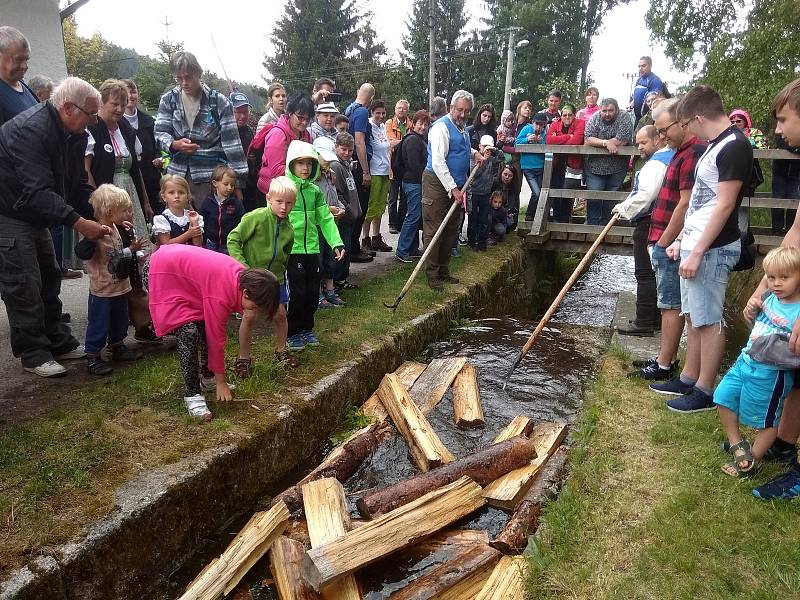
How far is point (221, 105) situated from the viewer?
5543mm

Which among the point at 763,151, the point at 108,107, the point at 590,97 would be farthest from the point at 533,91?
the point at 108,107

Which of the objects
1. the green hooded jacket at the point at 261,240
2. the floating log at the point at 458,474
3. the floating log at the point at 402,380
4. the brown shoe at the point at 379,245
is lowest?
the floating log at the point at 402,380

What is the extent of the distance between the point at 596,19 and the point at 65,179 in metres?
49.8

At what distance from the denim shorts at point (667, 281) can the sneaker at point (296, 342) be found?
3.04m

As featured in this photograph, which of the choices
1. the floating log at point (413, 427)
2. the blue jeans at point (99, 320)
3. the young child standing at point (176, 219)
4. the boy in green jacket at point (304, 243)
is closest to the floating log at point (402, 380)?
the floating log at point (413, 427)

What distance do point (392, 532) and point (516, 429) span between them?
1549 millimetres

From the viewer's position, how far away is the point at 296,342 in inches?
198

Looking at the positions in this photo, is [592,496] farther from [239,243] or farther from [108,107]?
A: [108,107]

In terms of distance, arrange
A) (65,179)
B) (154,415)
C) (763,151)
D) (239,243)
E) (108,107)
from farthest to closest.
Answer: (763,151) → (108,107) → (239,243) → (65,179) → (154,415)

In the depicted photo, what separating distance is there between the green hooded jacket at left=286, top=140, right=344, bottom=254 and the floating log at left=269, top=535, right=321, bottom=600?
8.72ft

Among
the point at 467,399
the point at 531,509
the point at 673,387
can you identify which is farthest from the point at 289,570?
the point at 673,387

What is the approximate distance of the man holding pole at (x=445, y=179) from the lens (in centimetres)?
675

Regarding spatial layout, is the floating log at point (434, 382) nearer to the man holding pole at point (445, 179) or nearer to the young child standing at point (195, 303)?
the young child standing at point (195, 303)

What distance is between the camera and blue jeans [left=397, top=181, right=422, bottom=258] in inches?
314
